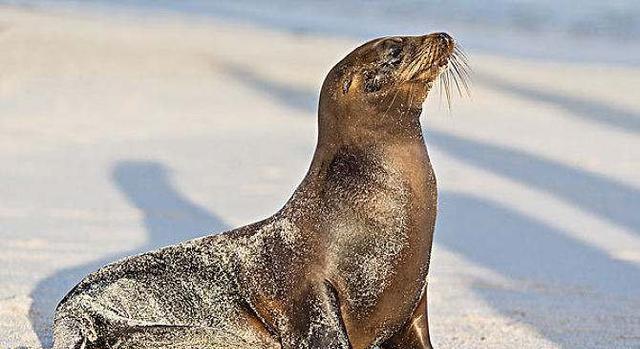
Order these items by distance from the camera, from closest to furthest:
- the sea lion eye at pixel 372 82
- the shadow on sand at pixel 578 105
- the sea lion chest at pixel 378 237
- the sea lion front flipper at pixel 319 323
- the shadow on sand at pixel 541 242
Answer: the sea lion front flipper at pixel 319 323, the sea lion chest at pixel 378 237, the sea lion eye at pixel 372 82, the shadow on sand at pixel 541 242, the shadow on sand at pixel 578 105

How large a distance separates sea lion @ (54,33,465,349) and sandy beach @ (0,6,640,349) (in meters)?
0.84

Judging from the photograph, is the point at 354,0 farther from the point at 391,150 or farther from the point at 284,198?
the point at 391,150

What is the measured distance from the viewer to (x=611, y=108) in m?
13.2

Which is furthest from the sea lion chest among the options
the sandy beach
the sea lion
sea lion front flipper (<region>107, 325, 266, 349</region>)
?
the sandy beach

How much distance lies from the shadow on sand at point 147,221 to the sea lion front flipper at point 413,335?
1537 mm

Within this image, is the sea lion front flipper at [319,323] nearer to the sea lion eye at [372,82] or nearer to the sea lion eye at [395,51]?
the sea lion eye at [372,82]

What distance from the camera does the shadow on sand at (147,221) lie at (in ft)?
19.5

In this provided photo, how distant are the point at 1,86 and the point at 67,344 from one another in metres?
8.92

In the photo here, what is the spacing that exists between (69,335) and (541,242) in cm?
411

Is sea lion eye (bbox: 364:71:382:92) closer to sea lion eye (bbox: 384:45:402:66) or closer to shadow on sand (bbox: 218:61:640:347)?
sea lion eye (bbox: 384:45:402:66)

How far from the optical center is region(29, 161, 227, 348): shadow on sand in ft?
19.5

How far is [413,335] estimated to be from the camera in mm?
4484

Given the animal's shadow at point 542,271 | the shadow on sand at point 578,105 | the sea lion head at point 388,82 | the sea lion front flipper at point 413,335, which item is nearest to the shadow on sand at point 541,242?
the animal's shadow at point 542,271

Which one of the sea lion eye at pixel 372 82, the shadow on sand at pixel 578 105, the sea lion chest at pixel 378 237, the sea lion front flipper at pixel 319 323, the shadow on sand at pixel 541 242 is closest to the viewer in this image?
the sea lion front flipper at pixel 319 323
